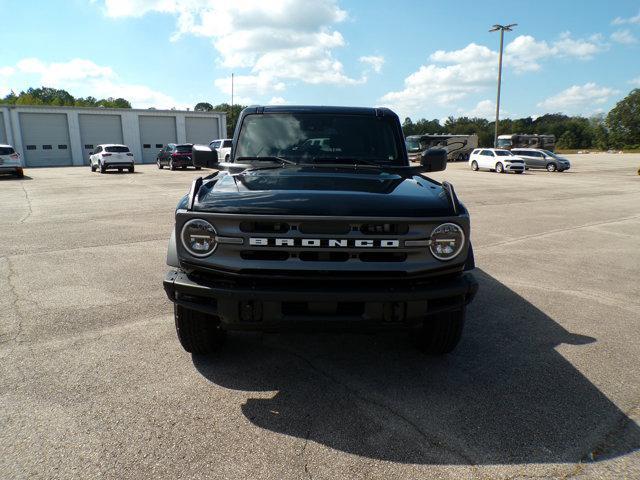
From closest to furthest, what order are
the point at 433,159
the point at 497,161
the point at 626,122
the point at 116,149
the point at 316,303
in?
the point at 316,303 < the point at 433,159 < the point at 116,149 < the point at 497,161 < the point at 626,122

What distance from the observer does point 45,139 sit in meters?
39.7

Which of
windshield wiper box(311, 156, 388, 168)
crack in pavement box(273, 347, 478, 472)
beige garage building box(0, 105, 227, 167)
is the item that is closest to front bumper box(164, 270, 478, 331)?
crack in pavement box(273, 347, 478, 472)

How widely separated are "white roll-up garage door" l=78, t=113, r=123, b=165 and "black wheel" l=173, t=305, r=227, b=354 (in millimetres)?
43690

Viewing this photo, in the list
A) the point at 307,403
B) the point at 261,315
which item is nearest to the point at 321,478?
the point at 307,403

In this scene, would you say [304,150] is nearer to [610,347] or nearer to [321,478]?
[321,478]

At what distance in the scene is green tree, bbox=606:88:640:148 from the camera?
100625 mm

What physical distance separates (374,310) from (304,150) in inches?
77.1

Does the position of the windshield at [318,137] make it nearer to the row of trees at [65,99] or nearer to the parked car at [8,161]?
the parked car at [8,161]

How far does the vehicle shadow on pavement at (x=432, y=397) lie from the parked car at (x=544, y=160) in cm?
3271

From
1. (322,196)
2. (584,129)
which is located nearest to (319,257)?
(322,196)

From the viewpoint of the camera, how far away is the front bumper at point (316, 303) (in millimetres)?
2602

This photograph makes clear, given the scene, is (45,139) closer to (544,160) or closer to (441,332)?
(544,160)

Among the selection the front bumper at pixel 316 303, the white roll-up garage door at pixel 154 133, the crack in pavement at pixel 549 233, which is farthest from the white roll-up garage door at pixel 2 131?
the front bumper at pixel 316 303

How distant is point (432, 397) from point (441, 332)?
0.50 metres
